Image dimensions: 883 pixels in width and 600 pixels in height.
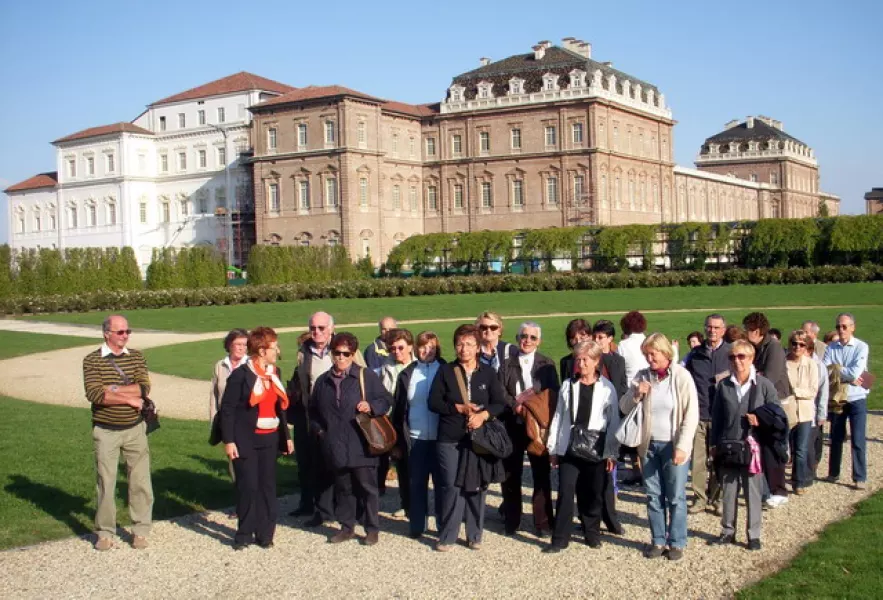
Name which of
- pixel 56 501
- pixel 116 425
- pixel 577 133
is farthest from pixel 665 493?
pixel 577 133

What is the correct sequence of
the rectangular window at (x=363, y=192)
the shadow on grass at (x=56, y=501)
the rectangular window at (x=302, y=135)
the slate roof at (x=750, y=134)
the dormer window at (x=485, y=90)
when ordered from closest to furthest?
the shadow on grass at (x=56, y=501)
the rectangular window at (x=363, y=192)
the rectangular window at (x=302, y=135)
the dormer window at (x=485, y=90)
the slate roof at (x=750, y=134)

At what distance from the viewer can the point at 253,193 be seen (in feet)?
232

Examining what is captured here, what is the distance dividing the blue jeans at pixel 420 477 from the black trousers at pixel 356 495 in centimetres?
28

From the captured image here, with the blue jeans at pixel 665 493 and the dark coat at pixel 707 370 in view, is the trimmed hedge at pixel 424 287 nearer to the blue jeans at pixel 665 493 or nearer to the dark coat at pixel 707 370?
the dark coat at pixel 707 370

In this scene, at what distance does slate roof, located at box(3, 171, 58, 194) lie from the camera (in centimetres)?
8125

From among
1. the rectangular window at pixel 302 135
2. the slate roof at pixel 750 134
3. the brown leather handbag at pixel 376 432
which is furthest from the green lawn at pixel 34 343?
the slate roof at pixel 750 134

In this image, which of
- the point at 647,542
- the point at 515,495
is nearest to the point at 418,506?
the point at 515,495

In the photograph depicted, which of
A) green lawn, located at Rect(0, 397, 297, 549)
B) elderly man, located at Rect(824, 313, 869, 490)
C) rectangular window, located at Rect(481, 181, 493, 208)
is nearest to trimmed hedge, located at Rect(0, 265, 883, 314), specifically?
rectangular window, located at Rect(481, 181, 493, 208)

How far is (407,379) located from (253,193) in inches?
2519

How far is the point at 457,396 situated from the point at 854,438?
4.08m

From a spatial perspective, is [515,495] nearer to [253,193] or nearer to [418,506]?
[418,506]

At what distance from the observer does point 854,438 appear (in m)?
9.68

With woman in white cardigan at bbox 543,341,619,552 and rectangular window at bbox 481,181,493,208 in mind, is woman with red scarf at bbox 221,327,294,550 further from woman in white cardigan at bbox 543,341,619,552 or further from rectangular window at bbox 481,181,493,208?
rectangular window at bbox 481,181,493,208

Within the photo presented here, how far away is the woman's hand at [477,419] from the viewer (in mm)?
7734
